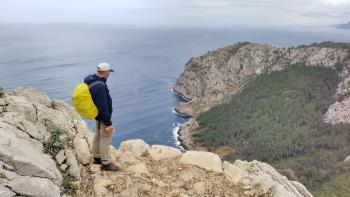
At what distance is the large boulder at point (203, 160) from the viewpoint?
1708 cm

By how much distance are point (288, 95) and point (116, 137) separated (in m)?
80.0

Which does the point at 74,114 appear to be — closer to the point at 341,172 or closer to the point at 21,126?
the point at 21,126

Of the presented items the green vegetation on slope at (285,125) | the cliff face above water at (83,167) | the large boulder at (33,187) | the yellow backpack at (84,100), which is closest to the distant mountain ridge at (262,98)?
the green vegetation on slope at (285,125)

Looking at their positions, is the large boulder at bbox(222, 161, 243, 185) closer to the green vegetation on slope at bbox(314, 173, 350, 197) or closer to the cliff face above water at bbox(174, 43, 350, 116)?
the green vegetation on slope at bbox(314, 173, 350, 197)

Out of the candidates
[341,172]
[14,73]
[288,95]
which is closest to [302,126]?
[288,95]

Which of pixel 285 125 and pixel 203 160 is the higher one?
pixel 203 160

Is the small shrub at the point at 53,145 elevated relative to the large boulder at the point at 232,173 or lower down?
elevated

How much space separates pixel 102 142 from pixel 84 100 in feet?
6.61

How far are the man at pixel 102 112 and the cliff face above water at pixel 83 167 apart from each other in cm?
42

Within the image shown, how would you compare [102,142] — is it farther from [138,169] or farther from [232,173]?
A: [232,173]

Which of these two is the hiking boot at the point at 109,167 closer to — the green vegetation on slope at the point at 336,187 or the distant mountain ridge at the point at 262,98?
the green vegetation on slope at the point at 336,187

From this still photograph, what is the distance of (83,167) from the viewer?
1494 cm

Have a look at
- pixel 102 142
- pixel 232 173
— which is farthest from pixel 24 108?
pixel 232 173

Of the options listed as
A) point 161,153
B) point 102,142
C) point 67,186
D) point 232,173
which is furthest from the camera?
point 161,153
